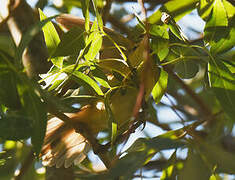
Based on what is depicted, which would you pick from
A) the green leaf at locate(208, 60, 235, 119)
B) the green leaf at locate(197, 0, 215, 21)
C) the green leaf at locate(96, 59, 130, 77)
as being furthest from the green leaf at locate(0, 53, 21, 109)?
the green leaf at locate(197, 0, 215, 21)

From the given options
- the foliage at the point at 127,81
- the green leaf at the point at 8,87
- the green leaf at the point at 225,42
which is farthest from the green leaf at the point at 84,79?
the green leaf at the point at 225,42

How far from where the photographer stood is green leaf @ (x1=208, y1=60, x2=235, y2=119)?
679 mm

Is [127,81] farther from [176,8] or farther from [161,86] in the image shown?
[176,8]

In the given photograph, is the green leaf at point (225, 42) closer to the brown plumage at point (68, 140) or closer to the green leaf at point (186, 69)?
the green leaf at point (186, 69)

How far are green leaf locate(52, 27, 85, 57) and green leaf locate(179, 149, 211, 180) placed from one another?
244mm

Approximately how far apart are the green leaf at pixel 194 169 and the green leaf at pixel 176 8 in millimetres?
271

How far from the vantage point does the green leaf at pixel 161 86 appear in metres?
0.76

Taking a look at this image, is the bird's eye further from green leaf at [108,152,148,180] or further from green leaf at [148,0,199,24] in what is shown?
green leaf at [108,152,148,180]

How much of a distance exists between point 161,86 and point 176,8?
0.15 m

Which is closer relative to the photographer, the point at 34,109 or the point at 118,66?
the point at 34,109

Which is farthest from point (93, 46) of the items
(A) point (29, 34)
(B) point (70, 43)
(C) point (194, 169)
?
(C) point (194, 169)

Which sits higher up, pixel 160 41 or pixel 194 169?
pixel 160 41

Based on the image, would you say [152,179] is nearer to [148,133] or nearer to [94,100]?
[94,100]

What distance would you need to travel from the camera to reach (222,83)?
2.27 ft
